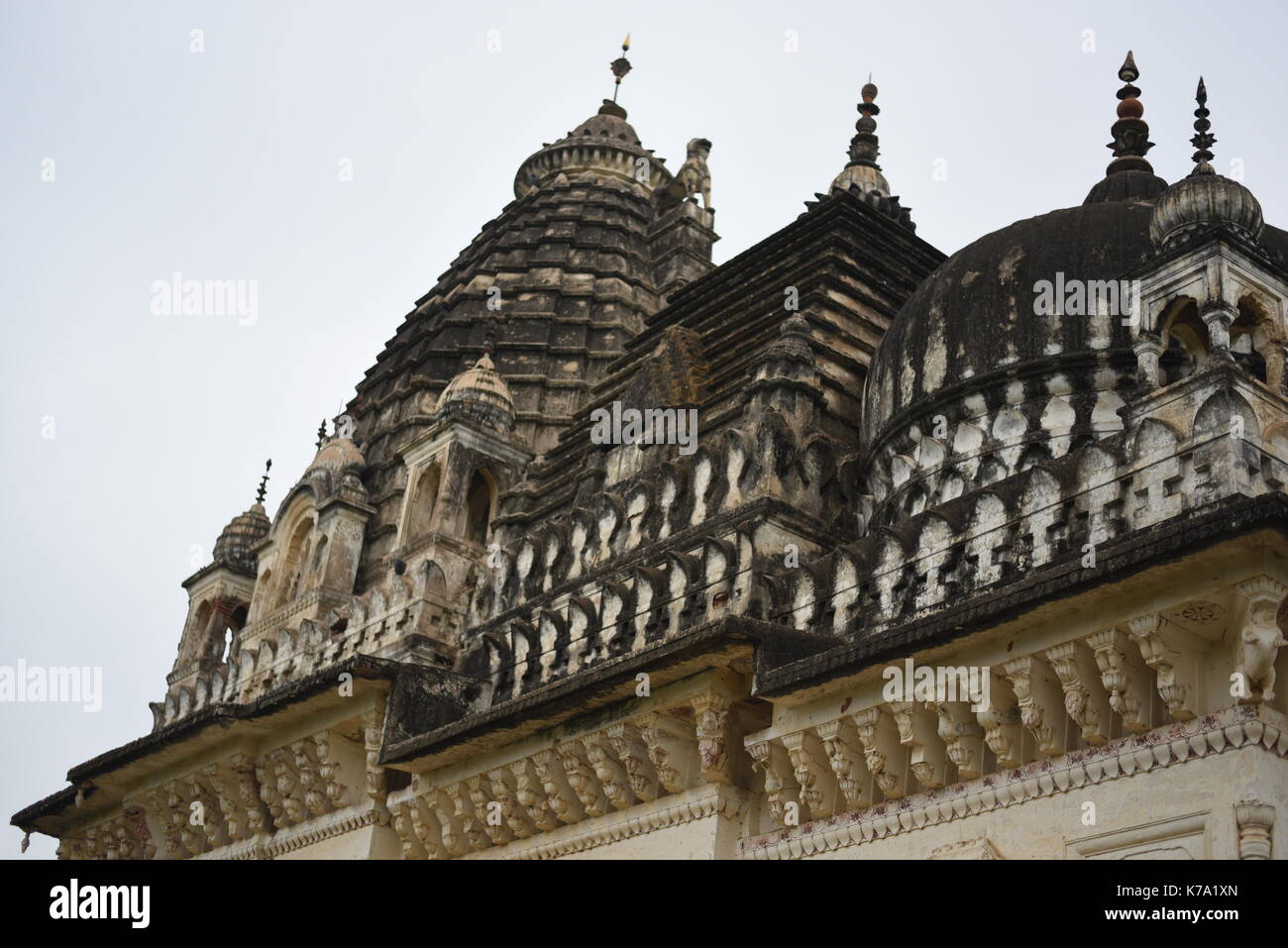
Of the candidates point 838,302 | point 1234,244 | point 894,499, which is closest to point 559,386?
point 838,302

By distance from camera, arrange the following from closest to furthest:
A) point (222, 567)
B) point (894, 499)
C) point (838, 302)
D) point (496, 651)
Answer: point (894, 499), point (496, 651), point (838, 302), point (222, 567)

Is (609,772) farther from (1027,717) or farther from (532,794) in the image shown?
(1027,717)

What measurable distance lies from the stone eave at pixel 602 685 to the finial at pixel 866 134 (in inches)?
370

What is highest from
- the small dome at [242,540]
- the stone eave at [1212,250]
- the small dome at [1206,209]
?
the small dome at [242,540]

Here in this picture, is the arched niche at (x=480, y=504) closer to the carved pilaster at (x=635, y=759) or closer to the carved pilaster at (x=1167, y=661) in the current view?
the carved pilaster at (x=635, y=759)

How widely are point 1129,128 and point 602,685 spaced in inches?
313

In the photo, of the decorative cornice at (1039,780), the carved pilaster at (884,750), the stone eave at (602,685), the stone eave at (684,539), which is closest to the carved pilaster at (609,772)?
the stone eave at (602,685)

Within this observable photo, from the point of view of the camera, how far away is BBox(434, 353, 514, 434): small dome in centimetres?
2245

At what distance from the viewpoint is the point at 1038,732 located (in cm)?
1134

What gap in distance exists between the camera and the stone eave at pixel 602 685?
12789 millimetres

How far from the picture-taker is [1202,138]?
13.4 meters

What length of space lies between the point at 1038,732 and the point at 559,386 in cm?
1683

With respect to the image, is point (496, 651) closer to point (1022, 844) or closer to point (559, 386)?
point (1022, 844)
